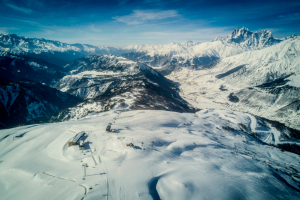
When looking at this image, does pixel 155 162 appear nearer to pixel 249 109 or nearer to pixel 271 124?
pixel 271 124

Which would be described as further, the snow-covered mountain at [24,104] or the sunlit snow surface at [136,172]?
the snow-covered mountain at [24,104]

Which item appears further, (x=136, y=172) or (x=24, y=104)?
(x=24, y=104)

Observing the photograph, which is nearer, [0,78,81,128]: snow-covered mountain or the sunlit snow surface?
the sunlit snow surface

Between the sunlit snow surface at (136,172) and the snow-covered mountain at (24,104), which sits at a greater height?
the sunlit snow surface at (136,172)

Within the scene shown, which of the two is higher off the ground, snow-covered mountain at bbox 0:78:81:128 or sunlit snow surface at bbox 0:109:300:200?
sunlit snow surface at bbox 0:109:300:200

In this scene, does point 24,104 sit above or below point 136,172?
below

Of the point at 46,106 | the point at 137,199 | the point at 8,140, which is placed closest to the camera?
the point at 137,199

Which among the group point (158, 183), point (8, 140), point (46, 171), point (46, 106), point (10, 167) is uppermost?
point (158, 183)

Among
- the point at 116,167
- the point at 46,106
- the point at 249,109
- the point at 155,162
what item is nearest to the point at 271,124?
the point at 249,109
